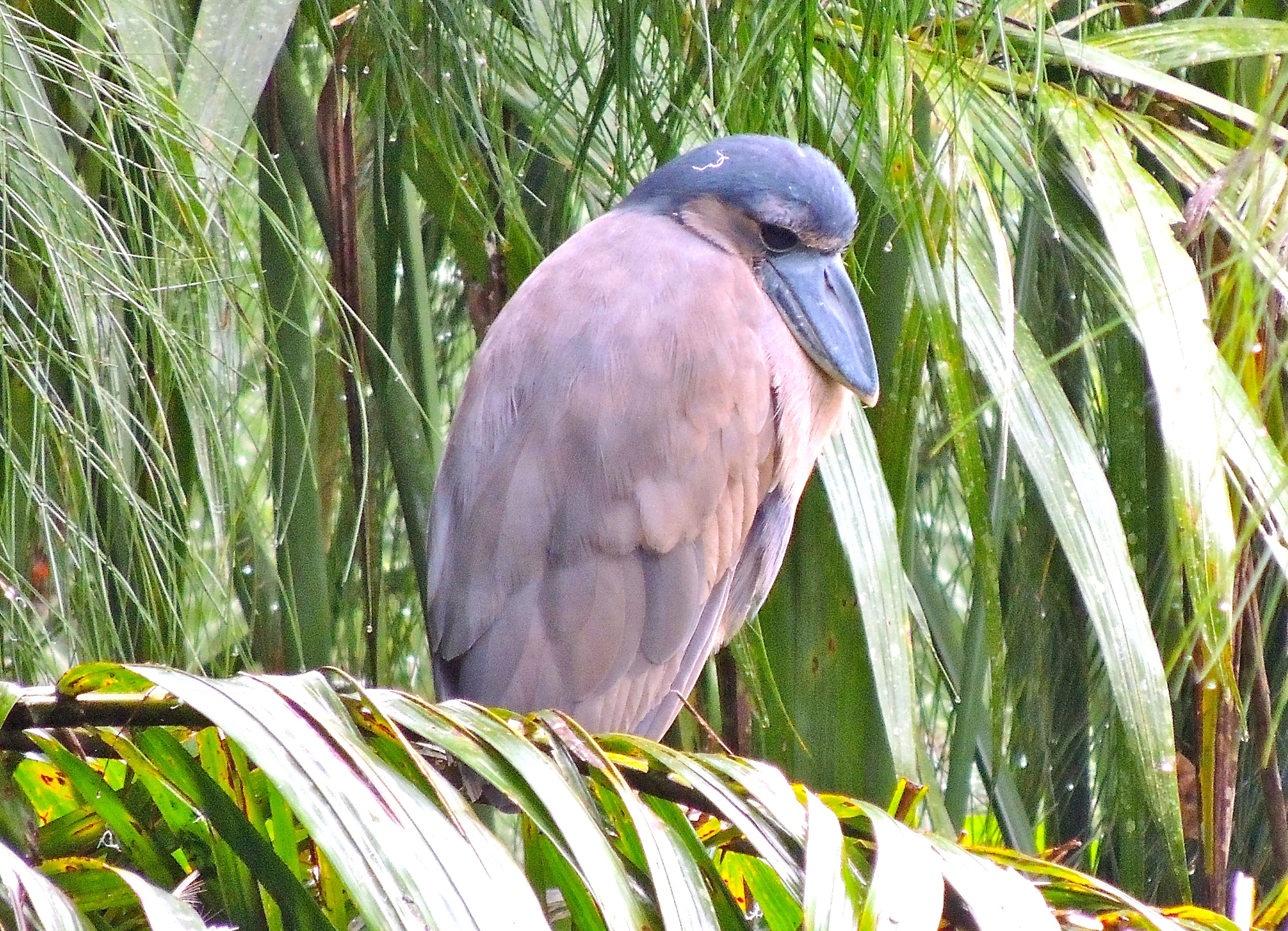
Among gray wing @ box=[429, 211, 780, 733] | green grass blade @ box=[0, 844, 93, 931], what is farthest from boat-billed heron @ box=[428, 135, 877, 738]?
green grass blade @ box=[0, 844, 93, 931]

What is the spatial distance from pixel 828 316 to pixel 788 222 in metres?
0.11

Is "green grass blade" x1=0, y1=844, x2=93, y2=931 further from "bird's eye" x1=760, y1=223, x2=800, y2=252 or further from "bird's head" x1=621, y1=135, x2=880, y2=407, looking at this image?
"bird's eye" x1=760, y1=223, x2=800, y2=252

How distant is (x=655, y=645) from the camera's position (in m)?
1.41

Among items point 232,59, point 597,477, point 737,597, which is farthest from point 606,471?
point 232,59

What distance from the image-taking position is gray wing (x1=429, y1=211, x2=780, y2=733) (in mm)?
1346

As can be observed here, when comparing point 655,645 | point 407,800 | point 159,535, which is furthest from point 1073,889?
point 655,645

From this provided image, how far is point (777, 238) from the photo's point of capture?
148 cm

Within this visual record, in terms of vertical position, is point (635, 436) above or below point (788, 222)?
below

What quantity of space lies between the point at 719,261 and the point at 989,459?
1.19 feet

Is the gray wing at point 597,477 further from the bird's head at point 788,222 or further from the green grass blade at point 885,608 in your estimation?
the green grass blade at point 885,608

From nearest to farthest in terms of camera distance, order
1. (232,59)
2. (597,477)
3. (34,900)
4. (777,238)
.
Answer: (34,900), (232,59), (597,477), (777,238)

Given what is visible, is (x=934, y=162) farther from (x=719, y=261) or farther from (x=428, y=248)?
(x=428, y=248)

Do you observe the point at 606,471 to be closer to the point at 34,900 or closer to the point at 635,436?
the point at 635,436

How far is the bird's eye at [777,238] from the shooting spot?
1.46 metres
